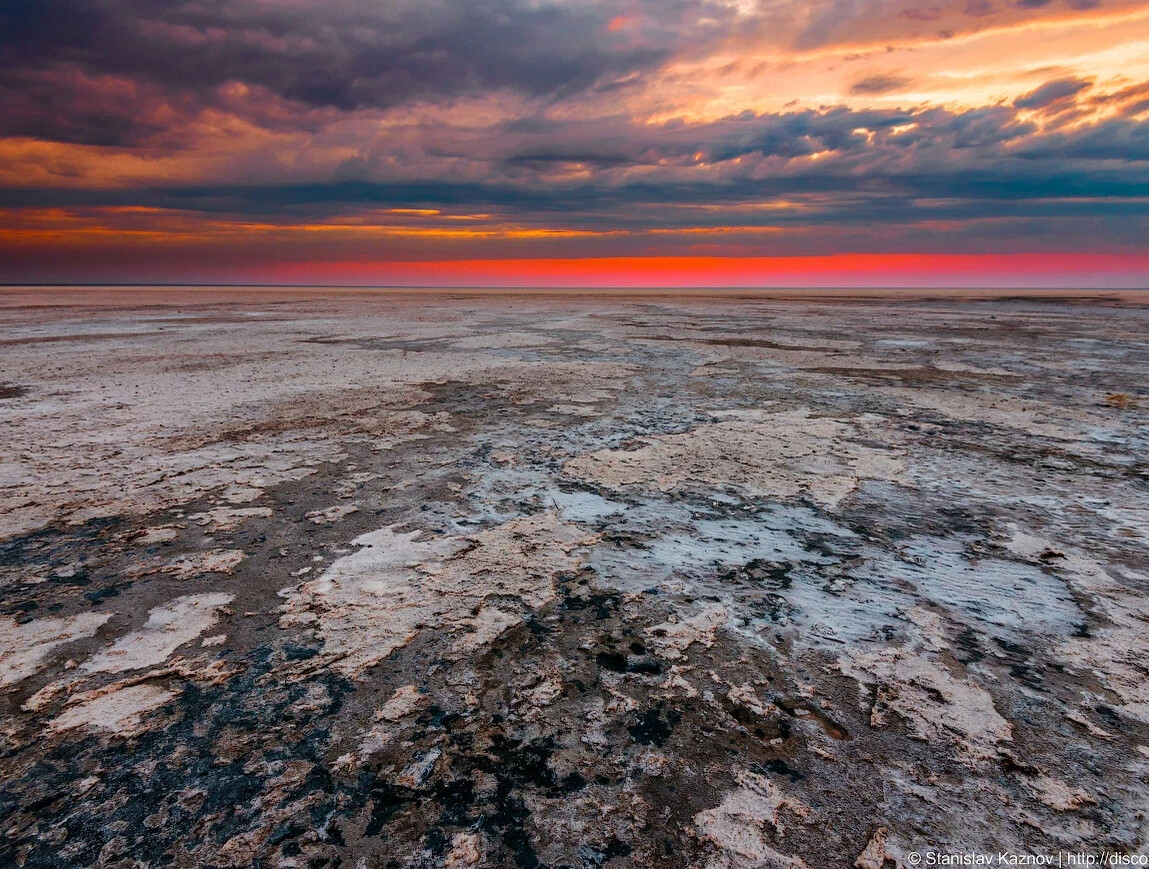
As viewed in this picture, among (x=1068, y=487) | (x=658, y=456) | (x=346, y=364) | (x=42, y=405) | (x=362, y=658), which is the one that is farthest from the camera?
(x=346, y=364)

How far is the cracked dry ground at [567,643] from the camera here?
1219 mm

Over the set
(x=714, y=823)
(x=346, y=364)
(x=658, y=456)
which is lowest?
(x=346, y=364)

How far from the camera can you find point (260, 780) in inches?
51.5

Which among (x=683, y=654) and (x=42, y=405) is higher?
(x=683, y=654)

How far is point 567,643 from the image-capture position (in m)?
1.81

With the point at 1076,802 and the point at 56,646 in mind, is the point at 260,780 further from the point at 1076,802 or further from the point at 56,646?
the point at 1076,802

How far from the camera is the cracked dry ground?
122 centimetres

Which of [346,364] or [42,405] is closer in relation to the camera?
[42,405]

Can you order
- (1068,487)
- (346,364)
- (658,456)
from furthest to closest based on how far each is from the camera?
(346,364) < (658,456) < (1068,487)

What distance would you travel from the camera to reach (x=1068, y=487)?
123 inches

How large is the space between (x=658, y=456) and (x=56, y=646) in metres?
2.79

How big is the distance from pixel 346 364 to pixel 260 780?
677cm

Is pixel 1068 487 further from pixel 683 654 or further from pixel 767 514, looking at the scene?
pixel 683 654

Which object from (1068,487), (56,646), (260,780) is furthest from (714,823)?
(1068,487)
